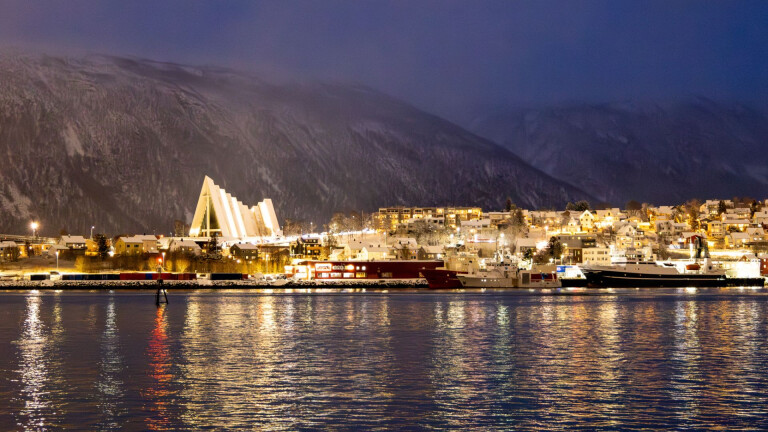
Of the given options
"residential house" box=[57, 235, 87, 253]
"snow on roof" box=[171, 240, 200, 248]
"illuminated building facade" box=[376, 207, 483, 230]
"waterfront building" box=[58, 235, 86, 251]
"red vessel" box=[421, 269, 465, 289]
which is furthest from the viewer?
"illuminated building facade" box=[376, 207, 483, 230]

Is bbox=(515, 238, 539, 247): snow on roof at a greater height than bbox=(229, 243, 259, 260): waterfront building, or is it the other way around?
bbox=(515, 238, 539, 247): snow on roof

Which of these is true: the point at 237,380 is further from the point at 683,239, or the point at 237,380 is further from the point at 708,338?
the point at 683,239

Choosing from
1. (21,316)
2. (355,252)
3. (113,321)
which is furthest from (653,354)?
(355,252)

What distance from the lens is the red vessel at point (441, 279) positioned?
3533 inches

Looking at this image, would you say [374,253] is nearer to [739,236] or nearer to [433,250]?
[433,250]

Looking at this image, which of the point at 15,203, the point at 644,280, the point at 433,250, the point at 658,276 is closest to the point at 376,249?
the point at 433,250

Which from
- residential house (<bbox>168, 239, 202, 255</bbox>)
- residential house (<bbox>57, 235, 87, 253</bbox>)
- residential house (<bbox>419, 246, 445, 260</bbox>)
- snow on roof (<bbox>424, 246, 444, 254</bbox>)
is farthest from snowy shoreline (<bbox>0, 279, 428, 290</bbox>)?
residential house (<bbox>57, 235, 87, 253</bbox>)

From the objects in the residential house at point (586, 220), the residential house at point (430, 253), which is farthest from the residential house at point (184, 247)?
the residential house at point (586, 220)

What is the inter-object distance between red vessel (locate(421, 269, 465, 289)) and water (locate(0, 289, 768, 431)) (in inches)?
1651

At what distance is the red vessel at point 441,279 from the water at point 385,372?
138ft

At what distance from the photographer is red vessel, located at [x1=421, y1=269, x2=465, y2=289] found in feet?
294

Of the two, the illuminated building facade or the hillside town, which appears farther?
the illuminated building facade

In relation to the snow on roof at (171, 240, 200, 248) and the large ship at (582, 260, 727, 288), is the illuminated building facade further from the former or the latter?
the large ship at (582, 260, 727, 288)

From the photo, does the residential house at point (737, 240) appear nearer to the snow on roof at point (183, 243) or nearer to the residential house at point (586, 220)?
the residential house at point (586, 220)
